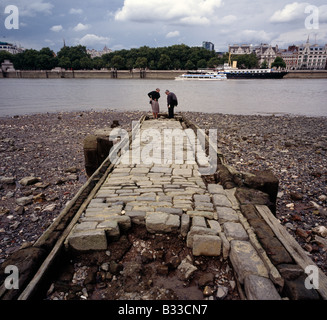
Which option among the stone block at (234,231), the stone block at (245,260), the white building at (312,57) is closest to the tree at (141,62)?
the white building at (312,57)

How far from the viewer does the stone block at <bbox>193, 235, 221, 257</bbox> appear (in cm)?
283

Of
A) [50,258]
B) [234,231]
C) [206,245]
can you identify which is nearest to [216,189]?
[234,231]

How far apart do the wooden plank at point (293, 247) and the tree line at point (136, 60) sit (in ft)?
336

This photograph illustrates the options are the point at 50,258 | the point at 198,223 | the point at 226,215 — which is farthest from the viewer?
the point at 226,215

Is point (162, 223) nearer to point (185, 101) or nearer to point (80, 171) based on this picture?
point (80, 171)

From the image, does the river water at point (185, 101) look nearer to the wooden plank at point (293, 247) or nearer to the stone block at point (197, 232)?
the wooden plank at point (293, 247)

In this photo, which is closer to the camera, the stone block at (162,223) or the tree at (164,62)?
the stone block at (162,223)

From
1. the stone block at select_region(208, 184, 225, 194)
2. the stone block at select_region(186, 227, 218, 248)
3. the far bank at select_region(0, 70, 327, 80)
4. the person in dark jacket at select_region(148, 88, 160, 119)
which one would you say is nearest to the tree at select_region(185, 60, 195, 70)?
the far bank at select_region(0, 70, 327, 80)

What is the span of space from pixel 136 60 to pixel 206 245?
10922cm

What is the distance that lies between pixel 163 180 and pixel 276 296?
2.92 meters

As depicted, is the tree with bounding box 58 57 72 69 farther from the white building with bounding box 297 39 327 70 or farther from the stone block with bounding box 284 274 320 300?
the stone block with bounding box 284 274 320 300

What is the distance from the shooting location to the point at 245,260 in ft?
8.30

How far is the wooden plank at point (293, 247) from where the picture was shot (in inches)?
84.0
